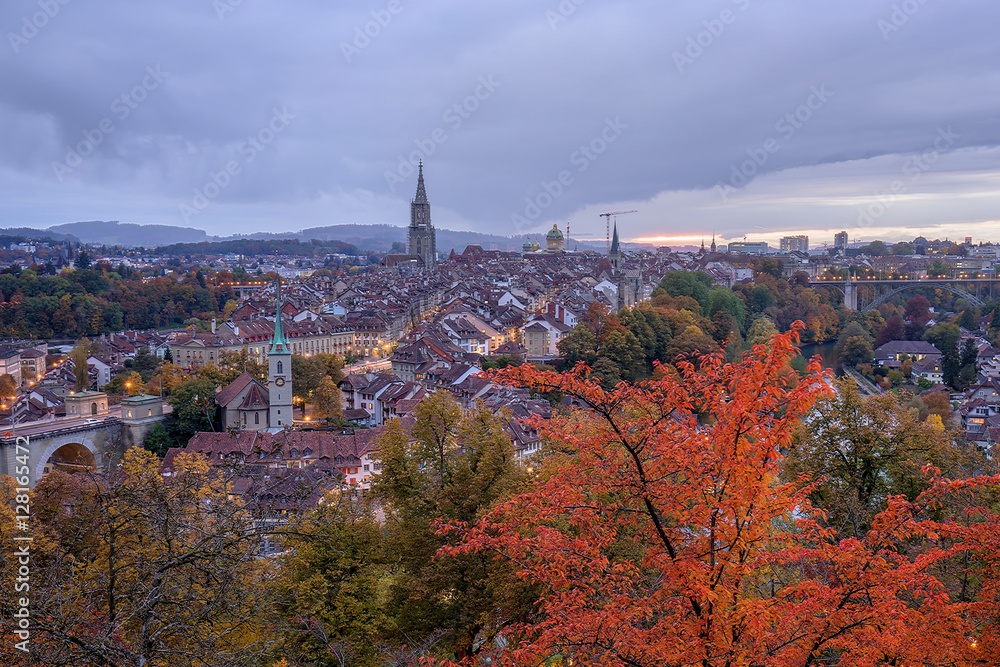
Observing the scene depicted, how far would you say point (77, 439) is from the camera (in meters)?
24.2

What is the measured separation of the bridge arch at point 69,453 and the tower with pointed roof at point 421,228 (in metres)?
75.3

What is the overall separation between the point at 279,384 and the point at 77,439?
22.1 ft

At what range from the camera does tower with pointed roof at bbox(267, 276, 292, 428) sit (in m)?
27.0

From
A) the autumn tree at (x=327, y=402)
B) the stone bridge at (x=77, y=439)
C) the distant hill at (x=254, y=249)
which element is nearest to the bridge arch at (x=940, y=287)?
the autumn tree at (x=327, y=402)

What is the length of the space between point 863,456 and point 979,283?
69696mm

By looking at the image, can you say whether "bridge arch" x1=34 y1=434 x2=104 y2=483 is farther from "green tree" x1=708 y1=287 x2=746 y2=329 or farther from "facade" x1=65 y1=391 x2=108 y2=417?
"green tree" x1=708 y1=287 x2=746 y2=329

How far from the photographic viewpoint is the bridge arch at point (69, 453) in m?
22.9

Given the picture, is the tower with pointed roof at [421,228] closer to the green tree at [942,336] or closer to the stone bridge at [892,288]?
the stone bridge at [892,288]

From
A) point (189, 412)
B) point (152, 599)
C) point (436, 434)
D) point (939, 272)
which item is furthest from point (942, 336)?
point (152, 599)

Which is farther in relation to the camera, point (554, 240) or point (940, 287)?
point (554, 240)

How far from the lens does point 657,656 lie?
401 centimetres

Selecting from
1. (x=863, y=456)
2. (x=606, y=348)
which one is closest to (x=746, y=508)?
(x=863, y=456)

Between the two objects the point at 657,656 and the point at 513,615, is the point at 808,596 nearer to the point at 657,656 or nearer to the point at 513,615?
the point at 657,656

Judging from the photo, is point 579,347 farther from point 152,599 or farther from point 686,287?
point 152,599
